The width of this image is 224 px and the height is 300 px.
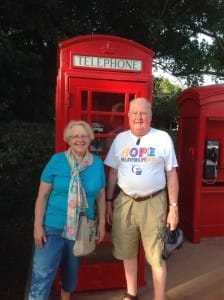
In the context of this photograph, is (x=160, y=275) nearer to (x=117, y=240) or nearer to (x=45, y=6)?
(x=117, y=240)

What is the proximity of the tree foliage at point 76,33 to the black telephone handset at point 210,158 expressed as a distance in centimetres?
257

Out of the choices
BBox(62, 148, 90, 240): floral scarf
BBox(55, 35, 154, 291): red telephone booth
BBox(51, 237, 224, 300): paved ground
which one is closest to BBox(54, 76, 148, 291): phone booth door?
BBox(55, 35, 154, 291): red telephone booth

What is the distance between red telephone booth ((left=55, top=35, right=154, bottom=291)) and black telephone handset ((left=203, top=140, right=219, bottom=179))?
195 centimetres

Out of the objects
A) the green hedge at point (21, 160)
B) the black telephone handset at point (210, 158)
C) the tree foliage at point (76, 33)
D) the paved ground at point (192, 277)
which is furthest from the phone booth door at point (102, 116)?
the tree foliage at point (76, 33)

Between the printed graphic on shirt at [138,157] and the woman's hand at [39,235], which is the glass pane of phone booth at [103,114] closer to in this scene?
the printed graphic on shirt at [138,157]

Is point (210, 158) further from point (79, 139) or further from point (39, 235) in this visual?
point (39, 235)

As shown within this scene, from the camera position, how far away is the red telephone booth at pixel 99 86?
132 inches

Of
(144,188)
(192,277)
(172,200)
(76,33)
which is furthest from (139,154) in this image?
(76,33)

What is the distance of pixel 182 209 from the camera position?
5590 millimetres

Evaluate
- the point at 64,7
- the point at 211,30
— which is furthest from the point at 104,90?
the point at 211,30

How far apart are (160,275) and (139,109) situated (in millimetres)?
1377

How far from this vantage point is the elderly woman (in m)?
2.77

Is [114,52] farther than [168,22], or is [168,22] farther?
[168,22]

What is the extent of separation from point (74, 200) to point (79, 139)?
45cm
